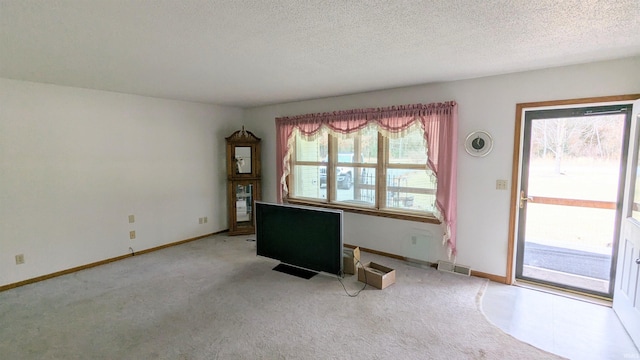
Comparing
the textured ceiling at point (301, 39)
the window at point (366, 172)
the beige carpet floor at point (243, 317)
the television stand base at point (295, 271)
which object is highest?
the textured ceiling at point (301, 39)

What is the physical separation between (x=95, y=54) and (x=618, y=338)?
15.5 ft

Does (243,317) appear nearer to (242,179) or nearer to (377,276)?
(377,276)

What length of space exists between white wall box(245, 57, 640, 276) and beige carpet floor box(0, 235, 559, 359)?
361 mm

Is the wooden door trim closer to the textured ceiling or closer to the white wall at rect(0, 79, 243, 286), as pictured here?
the textured ceiling

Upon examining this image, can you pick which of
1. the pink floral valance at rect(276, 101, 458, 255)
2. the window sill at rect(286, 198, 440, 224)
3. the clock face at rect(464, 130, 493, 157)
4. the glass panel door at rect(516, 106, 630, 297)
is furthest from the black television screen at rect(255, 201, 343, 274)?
the glass panel door at rect(516, 106, 630, 297)

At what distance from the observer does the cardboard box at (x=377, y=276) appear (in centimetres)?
312

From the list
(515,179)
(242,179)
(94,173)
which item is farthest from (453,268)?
(94,173)

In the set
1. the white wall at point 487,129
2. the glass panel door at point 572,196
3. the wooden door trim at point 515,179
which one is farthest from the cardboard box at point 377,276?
the glass panel door at point 572,196

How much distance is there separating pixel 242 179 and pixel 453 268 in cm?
349

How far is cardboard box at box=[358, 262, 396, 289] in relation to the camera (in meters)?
3.12

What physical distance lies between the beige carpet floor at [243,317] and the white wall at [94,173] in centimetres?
43

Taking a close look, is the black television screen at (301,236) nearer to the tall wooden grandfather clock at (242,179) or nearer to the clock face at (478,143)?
the tall wooden grandfather clock at (242,179)

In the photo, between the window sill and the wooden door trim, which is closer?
the wooden door trim

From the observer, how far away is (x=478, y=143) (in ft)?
10.8
